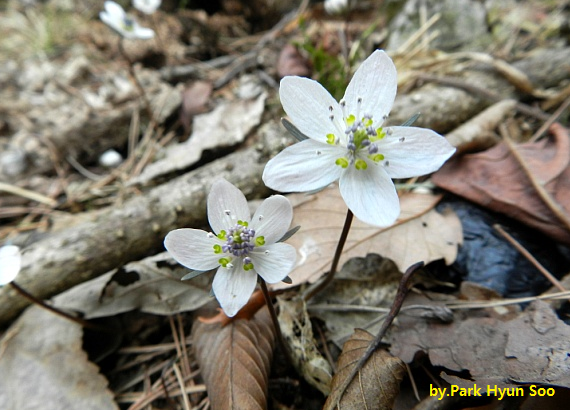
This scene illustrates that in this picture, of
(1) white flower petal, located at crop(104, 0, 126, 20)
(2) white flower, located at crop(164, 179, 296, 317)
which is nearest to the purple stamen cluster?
(2) white flower, located at crop(164, 179, 296, 317)

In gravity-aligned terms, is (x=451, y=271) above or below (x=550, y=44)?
below

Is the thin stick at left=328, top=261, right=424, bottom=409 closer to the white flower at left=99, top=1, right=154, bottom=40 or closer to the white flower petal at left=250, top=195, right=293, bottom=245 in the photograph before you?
the white flower petal at left=250, top=195, right=293, bottom=245

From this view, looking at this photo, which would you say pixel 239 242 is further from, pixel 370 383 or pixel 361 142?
pixel 370 383

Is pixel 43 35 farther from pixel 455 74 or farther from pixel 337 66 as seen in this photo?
pixel 455 74

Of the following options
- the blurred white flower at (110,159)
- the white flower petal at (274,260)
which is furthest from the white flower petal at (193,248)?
the blurred white flower at (110,159)

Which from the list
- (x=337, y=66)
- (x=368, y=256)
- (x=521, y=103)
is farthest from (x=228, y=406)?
(x=521, y=103)

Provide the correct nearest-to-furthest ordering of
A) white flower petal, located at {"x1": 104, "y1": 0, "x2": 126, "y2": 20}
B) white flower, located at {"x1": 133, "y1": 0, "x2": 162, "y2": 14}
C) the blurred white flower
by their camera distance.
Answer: the blurred white flower
white flower petal, located at {"x1": 104, "y1": 0, "x2": 126, "y2": 20}
white flower, located at {"x1": 133, "y1": 0, "x2": 162, "y2": 14}

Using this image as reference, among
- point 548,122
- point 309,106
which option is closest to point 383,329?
point 309,106
